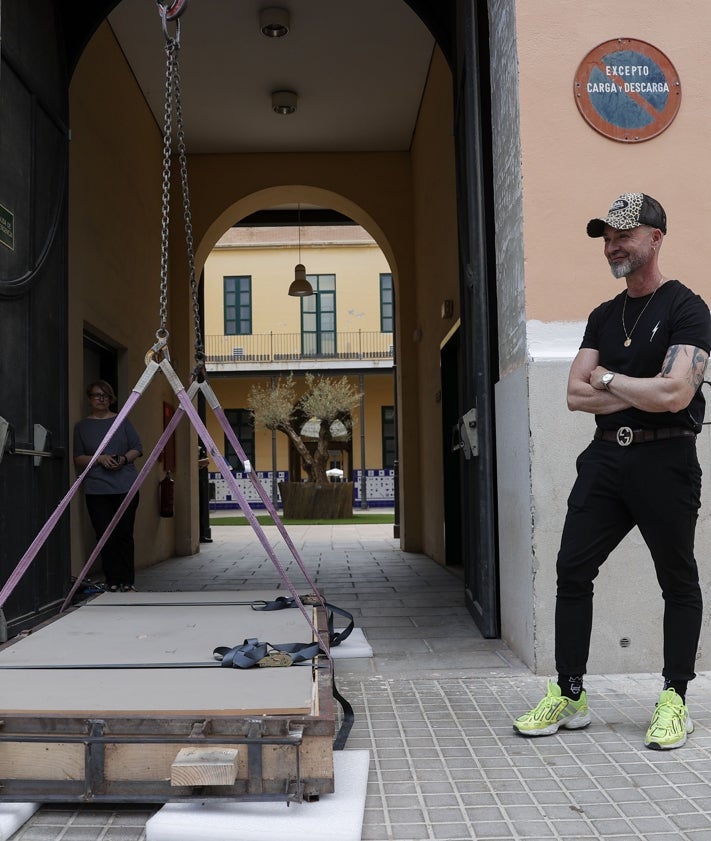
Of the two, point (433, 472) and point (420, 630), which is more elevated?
point (433, 472)

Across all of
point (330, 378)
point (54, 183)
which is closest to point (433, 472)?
point (54, 183)

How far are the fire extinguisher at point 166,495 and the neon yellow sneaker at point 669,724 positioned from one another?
6600mm

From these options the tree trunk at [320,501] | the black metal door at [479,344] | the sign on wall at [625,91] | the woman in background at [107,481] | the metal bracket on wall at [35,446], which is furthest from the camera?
the tree trunk at [320,501]

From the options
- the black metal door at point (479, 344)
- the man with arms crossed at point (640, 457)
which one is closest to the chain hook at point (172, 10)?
the black metal door at point (479, 344)

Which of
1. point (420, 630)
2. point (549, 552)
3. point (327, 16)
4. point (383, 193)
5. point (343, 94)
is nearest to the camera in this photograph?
point (549, 552)

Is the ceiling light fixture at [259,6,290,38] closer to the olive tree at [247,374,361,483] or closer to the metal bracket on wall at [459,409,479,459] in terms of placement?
the metal bracket on wall at [459,409,479,459]

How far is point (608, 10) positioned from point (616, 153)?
646 mm

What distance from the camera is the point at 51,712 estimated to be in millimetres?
2355

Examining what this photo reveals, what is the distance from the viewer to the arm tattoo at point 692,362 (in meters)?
2.63

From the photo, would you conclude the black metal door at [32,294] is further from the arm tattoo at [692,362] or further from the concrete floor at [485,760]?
the arm tattoo at [692,362]

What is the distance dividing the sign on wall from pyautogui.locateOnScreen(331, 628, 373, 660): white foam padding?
2.62 m

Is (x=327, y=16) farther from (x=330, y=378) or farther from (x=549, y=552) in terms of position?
(x=330, y=378)

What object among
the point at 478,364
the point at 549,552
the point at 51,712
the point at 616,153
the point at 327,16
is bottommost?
the point at 51,712

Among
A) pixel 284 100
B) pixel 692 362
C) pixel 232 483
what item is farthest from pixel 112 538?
pixel 284 100
